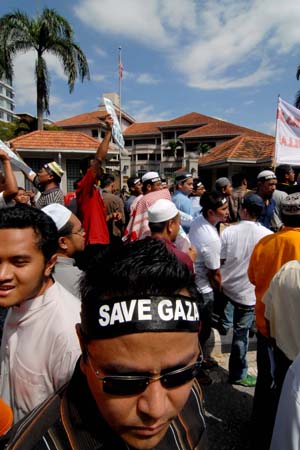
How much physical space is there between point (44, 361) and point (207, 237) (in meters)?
2.24

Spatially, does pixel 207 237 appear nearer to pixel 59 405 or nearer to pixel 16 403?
pixel 16 403

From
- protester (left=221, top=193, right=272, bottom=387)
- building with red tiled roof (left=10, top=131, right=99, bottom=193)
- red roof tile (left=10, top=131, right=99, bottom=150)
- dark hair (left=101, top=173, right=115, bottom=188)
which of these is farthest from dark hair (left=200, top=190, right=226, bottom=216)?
red roof tile (left=10, top=131, right=99, bottom=150)

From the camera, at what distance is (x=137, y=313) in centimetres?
85

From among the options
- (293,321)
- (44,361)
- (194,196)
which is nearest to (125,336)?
(44,361)

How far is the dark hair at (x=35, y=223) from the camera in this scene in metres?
1.61

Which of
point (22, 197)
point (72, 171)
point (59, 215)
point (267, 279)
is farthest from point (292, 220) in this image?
point (72, 171)

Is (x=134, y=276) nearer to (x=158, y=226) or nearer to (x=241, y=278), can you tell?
(x=158, y=226)

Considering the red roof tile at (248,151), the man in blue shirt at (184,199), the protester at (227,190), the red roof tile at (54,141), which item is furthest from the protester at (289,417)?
the red roof tile at (248,151)

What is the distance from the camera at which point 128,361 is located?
0.83m

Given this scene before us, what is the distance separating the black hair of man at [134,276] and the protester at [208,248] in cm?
235

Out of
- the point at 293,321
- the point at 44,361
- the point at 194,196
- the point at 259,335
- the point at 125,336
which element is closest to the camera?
the point at 125,336

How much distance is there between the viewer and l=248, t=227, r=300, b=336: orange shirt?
7.86 feet

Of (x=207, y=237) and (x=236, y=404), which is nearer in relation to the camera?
(x=236, y=404)

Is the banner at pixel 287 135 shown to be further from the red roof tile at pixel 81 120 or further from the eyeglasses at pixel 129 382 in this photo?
the red roof tile at pixel 81 120
